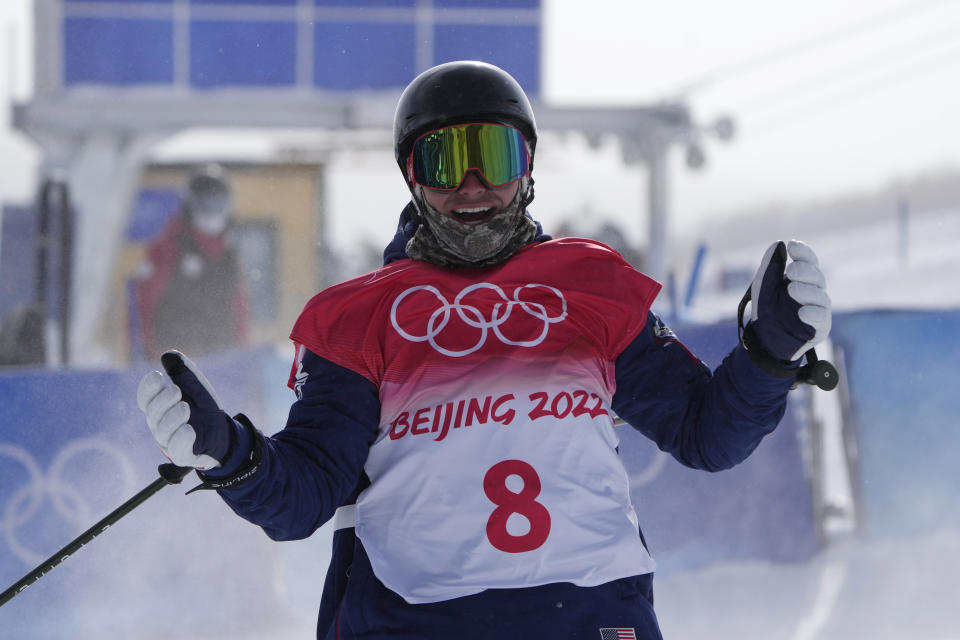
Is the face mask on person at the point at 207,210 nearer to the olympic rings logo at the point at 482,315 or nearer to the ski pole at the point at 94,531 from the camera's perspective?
the ski pole at the point at 94,531

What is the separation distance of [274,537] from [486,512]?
1.31 feet

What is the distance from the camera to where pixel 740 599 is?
436cm

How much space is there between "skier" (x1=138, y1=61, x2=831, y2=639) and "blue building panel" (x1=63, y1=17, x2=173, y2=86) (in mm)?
7447

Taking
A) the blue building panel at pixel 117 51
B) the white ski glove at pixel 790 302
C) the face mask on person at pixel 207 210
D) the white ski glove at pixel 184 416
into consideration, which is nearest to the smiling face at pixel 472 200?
the white ski glove at pixel 790 302

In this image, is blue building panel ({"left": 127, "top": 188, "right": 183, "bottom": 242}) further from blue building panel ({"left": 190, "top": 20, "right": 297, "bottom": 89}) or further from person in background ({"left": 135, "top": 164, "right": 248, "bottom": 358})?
person in background ({"left": 135, "top": 164, "right": 248, "bottom": 358})

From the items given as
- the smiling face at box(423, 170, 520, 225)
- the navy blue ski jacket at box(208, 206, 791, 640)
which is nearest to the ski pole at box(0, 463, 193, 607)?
the navy blue ski jacket at box(208, 206, 791, 640)

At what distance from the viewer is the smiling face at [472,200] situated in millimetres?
2188

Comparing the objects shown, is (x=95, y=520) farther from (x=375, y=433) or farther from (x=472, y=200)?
(x=472, y=200)

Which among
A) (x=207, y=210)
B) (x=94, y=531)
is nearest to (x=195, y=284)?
(x=207, y=210)

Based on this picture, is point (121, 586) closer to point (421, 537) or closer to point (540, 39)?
point (421, 537)

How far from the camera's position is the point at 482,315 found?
2098mm

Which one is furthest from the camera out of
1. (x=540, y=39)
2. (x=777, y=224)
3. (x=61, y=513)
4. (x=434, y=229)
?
(x=777, y=224)

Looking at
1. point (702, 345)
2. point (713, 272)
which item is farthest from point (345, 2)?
point (713, 272)

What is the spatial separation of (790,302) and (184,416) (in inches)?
41.0
